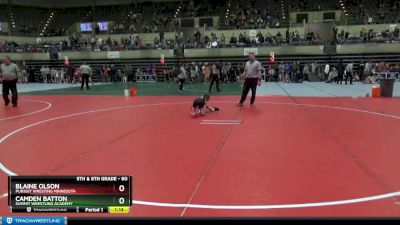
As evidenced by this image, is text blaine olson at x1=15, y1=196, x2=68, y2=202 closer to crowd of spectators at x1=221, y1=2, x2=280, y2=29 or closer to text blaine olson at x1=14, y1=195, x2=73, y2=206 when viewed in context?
text blaine olson at x1=14, y1=195, x2=73, y2=206

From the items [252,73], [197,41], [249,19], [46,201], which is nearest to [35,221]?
[46,201]

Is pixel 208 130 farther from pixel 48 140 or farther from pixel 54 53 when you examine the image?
pixel 54 53

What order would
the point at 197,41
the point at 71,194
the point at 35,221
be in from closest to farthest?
the point at 35,221 → the point at 71,194 → the point at 197,41

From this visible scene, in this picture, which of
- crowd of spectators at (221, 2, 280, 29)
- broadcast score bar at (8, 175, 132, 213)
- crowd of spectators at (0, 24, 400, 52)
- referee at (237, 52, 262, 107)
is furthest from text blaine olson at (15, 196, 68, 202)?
crowd of spectators at (221, 2, 280, 29)

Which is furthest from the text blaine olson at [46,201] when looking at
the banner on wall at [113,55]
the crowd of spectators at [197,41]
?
the banner on wall at [113,55]

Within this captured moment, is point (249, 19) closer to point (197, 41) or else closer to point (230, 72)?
point (197, 41)

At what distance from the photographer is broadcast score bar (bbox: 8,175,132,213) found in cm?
260

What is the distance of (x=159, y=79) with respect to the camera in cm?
3412

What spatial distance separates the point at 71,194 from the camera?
8.54 ft

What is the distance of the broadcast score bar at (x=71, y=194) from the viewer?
2600 mm

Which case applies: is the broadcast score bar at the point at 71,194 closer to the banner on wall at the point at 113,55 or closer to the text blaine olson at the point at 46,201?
the text blaine olson at the point at 46,201

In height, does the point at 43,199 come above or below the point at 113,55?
below

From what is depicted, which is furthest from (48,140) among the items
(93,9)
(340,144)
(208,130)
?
(93,9)

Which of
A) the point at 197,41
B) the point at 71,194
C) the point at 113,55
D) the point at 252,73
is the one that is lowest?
the point at 71,194
